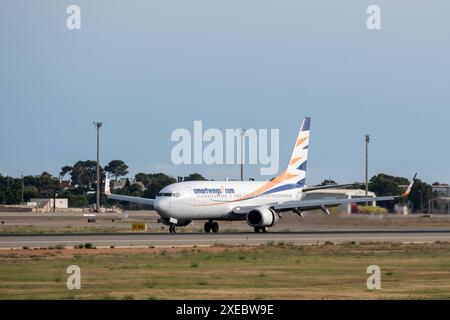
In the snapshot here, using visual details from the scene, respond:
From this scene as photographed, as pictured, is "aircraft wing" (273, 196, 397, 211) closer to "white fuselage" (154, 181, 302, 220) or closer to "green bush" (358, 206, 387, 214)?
"green bush" (358, 206, 387, 214)

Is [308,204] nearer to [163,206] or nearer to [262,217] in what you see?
[262,217]

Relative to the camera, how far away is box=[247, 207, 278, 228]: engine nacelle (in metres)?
80.8

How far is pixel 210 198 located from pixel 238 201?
296cm

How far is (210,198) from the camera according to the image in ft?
269

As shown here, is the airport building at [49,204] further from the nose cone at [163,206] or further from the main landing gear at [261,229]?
the main landing gear at [261,229]

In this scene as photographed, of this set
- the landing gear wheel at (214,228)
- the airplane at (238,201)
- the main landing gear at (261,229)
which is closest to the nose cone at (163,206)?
the airplane at (238,201)

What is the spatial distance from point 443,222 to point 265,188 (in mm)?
21122

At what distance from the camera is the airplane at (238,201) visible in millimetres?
80688

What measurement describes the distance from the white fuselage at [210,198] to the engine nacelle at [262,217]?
236 centimetres

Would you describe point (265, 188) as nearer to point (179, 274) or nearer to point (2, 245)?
point (2, 245)

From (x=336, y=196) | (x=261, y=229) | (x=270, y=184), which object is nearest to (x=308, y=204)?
(x=261, y=229)

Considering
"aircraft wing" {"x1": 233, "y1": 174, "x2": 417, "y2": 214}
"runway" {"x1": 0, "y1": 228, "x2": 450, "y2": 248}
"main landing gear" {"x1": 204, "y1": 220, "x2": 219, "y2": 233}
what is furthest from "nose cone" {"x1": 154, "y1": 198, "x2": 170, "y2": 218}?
"runway" {"x1": 0, "y1": 228, "x2": 450, "y2": 248}

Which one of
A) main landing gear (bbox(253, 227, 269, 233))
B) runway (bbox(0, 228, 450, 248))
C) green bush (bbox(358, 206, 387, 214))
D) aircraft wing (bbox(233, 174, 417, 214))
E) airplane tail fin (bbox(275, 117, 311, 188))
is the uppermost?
airplane tail fin (bbox(275, 117, 311, 188))
